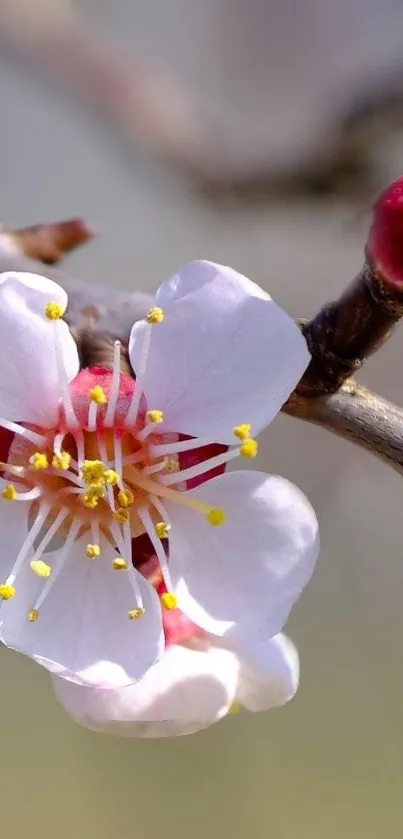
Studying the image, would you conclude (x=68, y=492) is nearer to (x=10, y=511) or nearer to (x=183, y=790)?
(x=10, y=511)

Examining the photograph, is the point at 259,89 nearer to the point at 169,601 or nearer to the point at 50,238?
the point at 50,238

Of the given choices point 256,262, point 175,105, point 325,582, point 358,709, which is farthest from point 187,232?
point 358,709

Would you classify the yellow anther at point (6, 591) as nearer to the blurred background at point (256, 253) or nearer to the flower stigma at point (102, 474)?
the flower stigma at point (102, 474)

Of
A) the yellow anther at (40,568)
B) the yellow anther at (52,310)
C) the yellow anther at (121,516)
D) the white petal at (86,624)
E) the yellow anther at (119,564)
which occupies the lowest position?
the white petal at (86,624)

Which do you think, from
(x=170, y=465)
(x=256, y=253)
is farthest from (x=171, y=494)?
(x=256, y=253)

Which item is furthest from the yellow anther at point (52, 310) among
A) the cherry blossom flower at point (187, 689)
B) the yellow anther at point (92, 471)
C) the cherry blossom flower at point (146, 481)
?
the cherry blossom flower at point (187, 689)

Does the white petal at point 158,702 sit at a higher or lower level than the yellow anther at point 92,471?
lower
